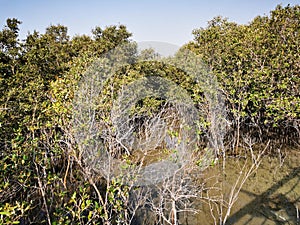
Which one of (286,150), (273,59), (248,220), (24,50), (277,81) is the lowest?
(248,220)

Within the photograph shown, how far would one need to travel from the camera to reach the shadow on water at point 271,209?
6055 mm

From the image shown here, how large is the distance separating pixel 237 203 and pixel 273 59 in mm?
4560

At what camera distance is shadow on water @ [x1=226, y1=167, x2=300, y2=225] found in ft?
19.9

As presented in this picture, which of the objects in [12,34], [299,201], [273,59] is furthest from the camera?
[12,34]

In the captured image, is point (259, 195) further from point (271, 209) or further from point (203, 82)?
point (203, 82)

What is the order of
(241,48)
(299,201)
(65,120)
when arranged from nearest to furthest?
(65,120), (299,201), (241,48)

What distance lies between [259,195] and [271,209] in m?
0.76

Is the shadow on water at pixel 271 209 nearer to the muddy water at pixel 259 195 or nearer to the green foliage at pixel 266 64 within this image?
the muddy water at pixel 259 195

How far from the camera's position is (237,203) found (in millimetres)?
6895

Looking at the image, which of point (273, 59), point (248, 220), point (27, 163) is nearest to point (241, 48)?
point (273, 59)

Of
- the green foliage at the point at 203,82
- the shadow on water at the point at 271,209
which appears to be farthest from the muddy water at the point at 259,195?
the green foliage at the point at 203,82

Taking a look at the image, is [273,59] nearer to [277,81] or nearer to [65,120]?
[277,81]

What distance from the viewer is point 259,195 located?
7.25 metres

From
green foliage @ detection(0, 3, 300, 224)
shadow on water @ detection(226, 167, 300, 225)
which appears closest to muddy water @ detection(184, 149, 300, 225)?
shadow on water @ detection(226, 167, 300, 225)
